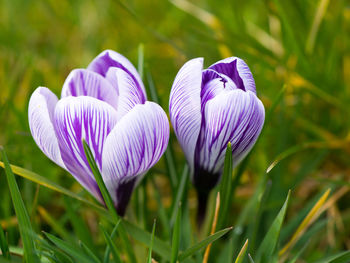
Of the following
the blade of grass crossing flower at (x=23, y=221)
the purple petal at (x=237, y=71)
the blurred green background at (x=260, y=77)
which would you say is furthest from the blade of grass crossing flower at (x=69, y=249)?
the purple petal at (x=237, y=71)

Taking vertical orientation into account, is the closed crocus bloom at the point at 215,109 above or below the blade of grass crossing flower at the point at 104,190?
above

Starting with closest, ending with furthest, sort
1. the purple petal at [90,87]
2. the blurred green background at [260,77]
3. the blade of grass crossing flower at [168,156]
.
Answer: the purple petal at [90,87]
the blade of grass crossing flower at [168,156]
the blurred green background at [260,77]

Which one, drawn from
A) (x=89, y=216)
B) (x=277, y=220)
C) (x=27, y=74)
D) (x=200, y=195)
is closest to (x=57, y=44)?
(x=27, y=74)

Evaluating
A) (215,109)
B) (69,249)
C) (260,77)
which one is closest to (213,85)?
(215,109)

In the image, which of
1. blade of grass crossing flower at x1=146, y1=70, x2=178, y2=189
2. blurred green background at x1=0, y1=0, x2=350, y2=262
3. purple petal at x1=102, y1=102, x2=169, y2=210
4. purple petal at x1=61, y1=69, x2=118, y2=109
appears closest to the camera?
purple petal at x1=102, y1=102, x2=169, y2=210

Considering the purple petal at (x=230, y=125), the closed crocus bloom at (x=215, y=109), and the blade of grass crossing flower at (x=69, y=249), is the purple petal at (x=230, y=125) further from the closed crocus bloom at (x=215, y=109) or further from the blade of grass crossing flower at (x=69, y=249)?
the blade of grass crossing flower at (x=69, y=249)

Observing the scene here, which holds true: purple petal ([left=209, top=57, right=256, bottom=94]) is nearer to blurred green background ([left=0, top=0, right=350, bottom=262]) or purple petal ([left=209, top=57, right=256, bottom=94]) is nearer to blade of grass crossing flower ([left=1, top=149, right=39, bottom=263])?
blurred green background ([left=0, top=0, right=350, bottom=262])

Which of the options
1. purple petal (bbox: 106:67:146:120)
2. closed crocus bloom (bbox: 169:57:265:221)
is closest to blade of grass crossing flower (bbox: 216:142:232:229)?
closed crocus bloom (bbox: 169:57:265:221)
